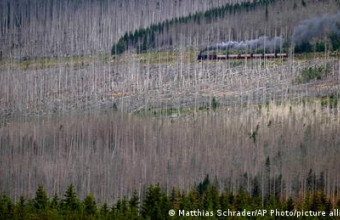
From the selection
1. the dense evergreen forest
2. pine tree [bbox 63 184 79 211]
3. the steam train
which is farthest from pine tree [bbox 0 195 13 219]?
the steam train

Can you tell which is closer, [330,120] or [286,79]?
[330,120]

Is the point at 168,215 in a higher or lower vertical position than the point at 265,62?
lower

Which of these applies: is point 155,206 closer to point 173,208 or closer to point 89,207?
point 173,208

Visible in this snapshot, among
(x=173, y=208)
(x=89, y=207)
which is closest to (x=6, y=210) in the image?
(x=89, y=207)

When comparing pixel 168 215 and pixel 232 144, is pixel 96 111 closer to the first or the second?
pixel 232 144

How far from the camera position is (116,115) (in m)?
149

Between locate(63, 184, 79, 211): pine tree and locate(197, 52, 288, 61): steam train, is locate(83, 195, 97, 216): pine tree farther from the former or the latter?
locate(197, 52, 288, 61): steam train

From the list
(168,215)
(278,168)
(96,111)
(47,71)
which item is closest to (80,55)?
(47,71)

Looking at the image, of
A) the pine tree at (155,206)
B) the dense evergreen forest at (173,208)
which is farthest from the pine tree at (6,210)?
the pine tree at (155,206)

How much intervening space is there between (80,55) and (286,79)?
31185mm

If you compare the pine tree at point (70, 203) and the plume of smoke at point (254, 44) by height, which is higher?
the plume of smoke at point (254, 44)

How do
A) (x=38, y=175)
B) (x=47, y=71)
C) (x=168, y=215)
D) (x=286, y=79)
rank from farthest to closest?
(x=47, y=71) → (x=286, y=79) → (x=38, y=175) → (x=168, y=215)

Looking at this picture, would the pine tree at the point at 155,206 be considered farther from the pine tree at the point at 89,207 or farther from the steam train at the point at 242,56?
the steam train at the point at 242,56

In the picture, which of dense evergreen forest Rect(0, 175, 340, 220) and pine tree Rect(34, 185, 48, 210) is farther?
pine tree Rect(34, 185, 48, 210)
